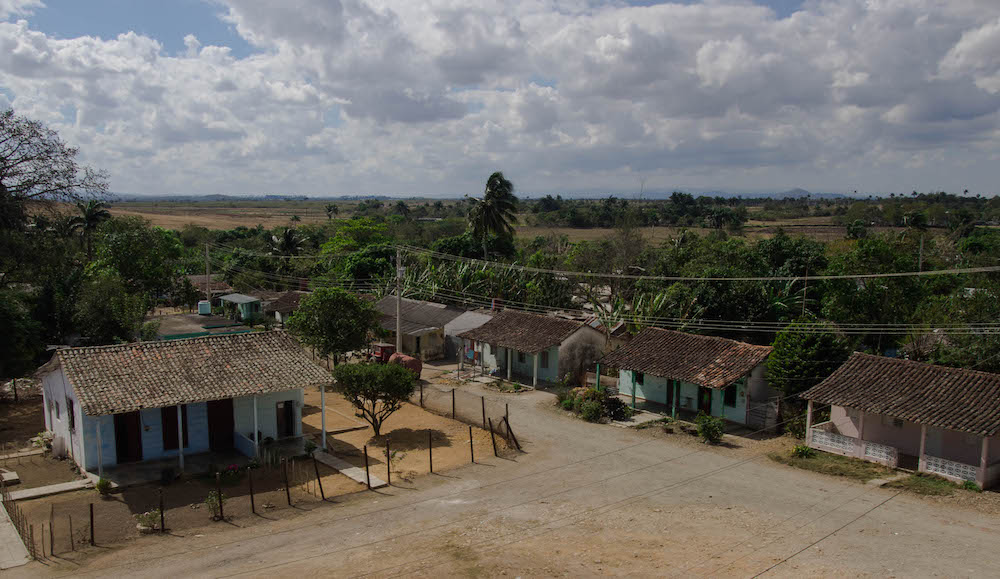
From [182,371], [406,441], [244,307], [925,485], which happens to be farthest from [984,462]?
[244,307]

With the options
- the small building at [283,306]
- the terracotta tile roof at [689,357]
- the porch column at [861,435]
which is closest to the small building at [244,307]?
the small building at [283,306]

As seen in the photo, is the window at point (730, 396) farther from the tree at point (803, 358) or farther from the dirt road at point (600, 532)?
the dirt road at point (600, 532)

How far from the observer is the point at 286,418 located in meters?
25.2

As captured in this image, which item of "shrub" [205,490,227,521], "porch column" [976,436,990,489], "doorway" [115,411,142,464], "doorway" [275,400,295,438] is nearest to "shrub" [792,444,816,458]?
"porch column" [976,436,990,489]

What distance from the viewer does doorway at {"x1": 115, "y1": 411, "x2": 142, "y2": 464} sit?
874 inches

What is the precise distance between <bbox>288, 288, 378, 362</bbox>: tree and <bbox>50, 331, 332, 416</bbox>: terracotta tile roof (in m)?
7.05

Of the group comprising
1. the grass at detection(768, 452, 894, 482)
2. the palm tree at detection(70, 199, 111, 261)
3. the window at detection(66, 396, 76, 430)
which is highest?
the palm tree at detection(70, 199, 111, 261)

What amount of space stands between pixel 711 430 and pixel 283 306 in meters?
37.9

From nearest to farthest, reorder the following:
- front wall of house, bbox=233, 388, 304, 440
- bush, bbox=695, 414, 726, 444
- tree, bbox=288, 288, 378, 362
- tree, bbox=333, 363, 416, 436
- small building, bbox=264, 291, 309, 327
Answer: front wall of house, bbox=233, 388, 304, 440 < tree, bbox=333, 363, 416, 436 < bush, bbox=695, 414, 726, 444 < tree, bbox=288, 288, 378, 362 < small building, bbox=264, 291, 309, 327

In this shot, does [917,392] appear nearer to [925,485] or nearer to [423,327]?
[925,485]

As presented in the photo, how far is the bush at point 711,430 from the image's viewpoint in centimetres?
2592

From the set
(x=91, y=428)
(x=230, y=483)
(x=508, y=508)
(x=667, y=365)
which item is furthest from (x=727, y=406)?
(x=91, y=428)

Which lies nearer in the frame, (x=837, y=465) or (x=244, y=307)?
(x=837, y=465)

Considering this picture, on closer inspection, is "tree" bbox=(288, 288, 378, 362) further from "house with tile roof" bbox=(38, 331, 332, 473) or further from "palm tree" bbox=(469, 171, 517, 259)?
"palm tree" bbox=(469, 171, 517, 259)
